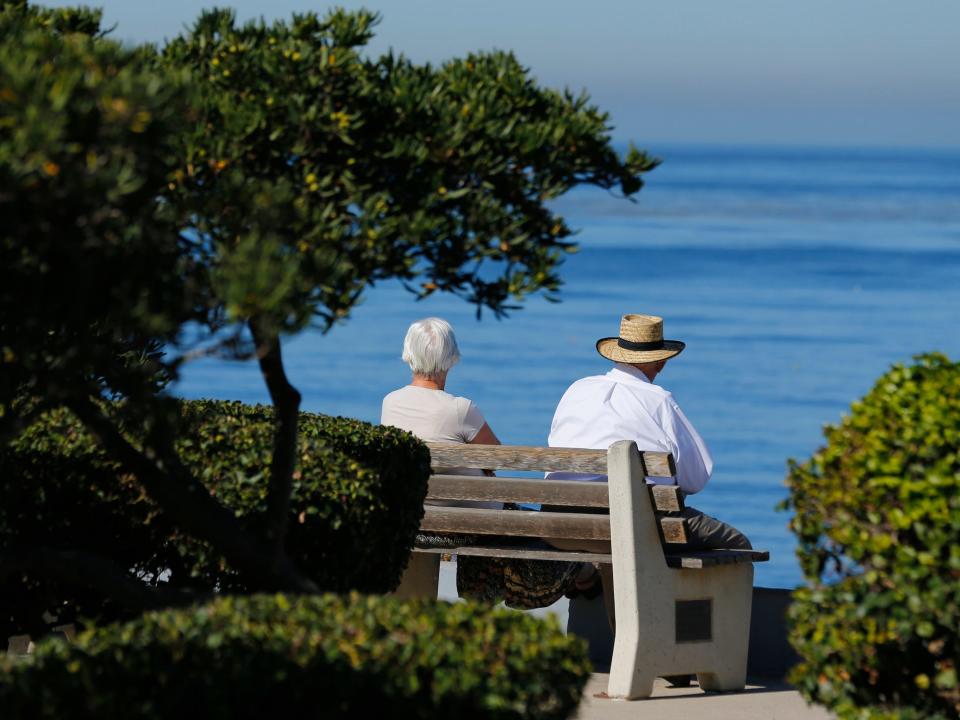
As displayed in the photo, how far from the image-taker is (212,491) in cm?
537

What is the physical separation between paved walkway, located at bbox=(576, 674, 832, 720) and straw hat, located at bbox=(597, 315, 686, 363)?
63.0 inches

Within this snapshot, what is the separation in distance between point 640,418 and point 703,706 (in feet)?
4.67

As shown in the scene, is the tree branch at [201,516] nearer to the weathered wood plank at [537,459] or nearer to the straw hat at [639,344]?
the weathered wood plank at [537,459]

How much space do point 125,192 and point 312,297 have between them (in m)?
0.65

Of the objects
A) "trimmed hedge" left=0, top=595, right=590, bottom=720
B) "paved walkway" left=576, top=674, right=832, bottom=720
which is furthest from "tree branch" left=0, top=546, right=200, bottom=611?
"paved walkway" left=576, top=674, right=832, bottom=720

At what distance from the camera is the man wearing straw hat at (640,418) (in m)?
6.94

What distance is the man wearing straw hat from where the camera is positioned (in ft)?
22.8

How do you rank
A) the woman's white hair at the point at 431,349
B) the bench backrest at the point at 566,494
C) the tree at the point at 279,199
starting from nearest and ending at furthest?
the tree at the point at 279,199, the bench backrest at the point at 566,494, the woman's white hair at the point at 431,349

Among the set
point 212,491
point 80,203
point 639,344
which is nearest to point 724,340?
point 639,344

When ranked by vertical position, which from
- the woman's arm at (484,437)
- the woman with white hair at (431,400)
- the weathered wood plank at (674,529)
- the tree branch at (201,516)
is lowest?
the tree branch at (201,516)

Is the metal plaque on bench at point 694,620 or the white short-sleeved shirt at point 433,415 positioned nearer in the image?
the metal plaque on bench at point 694,620

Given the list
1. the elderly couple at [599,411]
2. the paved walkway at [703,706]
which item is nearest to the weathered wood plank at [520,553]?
the elderly couple at [599,411]

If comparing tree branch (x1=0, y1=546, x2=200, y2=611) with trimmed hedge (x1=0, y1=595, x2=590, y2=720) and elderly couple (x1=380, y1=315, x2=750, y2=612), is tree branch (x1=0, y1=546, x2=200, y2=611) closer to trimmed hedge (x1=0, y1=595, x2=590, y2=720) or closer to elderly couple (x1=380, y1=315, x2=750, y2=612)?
trimmed hedge (x1=0, y1=595, x2=590, y2=720)

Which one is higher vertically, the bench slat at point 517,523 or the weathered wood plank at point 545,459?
the weathered wood plank at point 545,459
